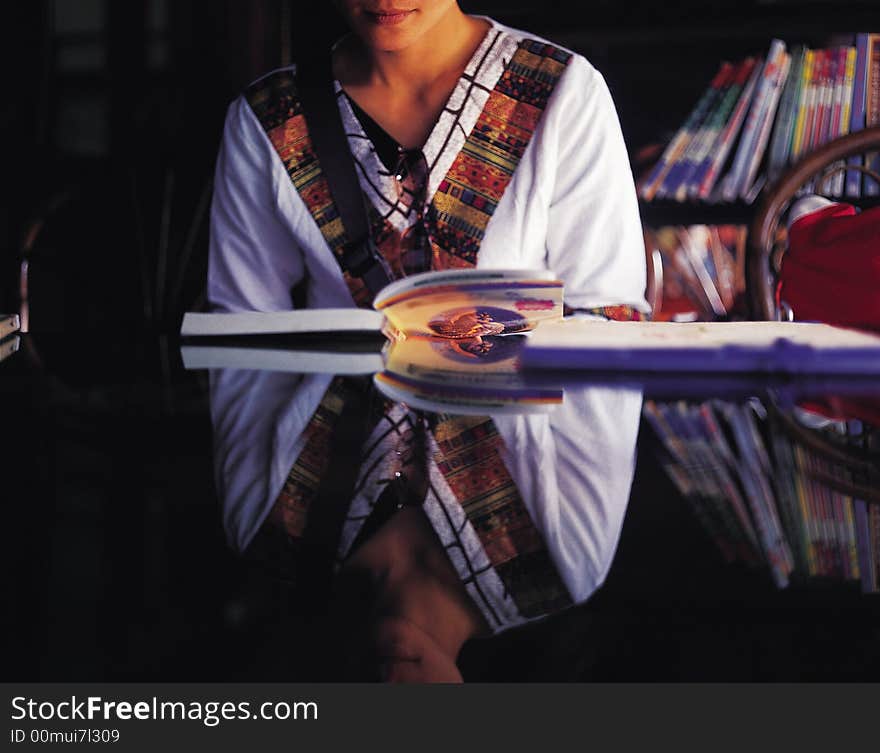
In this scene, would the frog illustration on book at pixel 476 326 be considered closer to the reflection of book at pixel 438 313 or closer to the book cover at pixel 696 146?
the reflection of book at pixel 438 313

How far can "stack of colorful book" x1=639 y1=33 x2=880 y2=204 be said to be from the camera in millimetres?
1615

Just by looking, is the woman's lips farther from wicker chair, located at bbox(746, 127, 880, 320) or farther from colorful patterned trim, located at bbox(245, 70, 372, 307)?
wicker chair, located at bbox(746, 127, 880, 320)

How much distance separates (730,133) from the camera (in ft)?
5.37

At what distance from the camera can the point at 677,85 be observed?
5.71 feet

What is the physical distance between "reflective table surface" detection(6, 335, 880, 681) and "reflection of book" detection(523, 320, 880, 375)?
32 millimetres

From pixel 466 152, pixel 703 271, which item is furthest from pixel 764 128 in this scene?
pixel 466 152

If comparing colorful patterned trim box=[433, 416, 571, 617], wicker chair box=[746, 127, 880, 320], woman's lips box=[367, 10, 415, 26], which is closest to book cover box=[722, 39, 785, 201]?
wicker chair box=[746, 127, 880, 320]

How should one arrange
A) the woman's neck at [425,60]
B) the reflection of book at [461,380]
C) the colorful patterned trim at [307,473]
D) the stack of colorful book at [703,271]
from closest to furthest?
the colorful patterned trim at [307,473] → the reflection of book at [461,380] → the woman's neck at [425,60] → the stack of colorful book at [703,271]

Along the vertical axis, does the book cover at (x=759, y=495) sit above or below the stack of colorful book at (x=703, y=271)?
above

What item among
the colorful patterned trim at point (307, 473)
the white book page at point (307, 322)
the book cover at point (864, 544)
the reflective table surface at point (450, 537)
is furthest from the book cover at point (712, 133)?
the book cover at point (864, 544)

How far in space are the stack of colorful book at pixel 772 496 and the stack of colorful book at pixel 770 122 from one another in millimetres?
1188

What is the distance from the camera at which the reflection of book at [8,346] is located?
0.83 metres

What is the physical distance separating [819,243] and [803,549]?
2.42 feet

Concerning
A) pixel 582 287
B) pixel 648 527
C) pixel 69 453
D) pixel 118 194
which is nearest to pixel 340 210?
pixel 582 287
